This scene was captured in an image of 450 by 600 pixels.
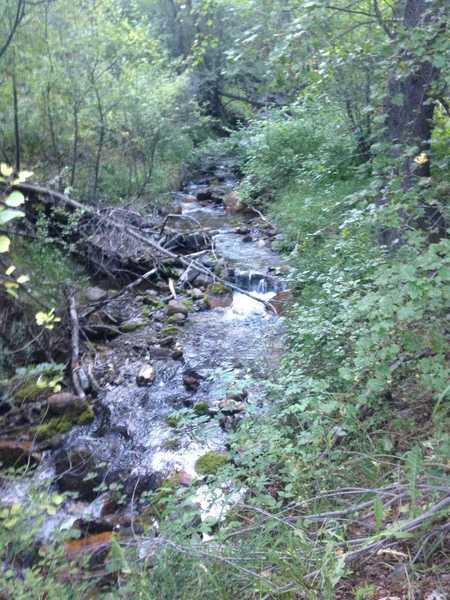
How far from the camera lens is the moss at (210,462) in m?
4.79

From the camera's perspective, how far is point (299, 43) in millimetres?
4820

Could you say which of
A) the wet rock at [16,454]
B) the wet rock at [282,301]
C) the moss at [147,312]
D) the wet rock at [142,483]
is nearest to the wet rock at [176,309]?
the moss at [147,312]

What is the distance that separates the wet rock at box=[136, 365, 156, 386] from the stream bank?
0.02m

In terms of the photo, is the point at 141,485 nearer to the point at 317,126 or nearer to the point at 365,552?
the point at 365,552

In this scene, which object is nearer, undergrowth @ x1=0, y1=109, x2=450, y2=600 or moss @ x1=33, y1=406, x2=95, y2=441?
undergrowth @ x1=0, y1=109, x2=450, y2=600

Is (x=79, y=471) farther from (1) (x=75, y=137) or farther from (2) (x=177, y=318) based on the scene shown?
(1) (x=75, y=137)

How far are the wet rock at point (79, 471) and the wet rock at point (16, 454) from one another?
23 cm

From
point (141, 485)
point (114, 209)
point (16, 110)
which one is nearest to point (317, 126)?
point (114, 209)

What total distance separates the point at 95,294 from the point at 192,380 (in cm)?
265

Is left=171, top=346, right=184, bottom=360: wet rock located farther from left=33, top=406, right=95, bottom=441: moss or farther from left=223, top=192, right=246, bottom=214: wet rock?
left=223, top=192, right=246, bottom=214: wet rock

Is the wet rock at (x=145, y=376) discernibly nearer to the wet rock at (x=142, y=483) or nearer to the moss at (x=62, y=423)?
the moss at (x=62, y=423)

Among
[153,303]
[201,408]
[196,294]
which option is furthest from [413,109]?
[153,303]

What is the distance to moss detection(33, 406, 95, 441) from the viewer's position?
566 centimetres

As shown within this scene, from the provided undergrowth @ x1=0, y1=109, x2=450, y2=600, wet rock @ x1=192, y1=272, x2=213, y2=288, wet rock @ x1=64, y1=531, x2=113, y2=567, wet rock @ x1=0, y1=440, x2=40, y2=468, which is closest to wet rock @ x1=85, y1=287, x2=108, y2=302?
wet rock @ x1=192, y1=272, x2=213, y2=288
